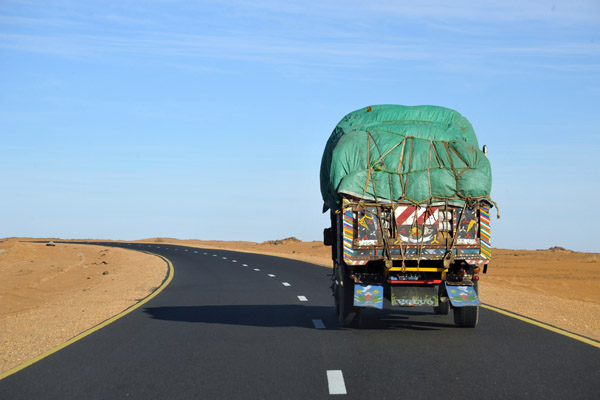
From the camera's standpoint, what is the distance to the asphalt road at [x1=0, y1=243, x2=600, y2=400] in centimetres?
794

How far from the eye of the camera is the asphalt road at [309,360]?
7.94m

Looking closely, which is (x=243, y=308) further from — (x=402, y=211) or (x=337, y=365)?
(x=337, y=365)

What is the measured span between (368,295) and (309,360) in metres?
2.44

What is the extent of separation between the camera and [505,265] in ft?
134

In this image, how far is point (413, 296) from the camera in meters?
11.8

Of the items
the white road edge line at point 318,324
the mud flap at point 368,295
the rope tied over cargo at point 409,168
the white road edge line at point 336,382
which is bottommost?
the white road edge line at point 318,324

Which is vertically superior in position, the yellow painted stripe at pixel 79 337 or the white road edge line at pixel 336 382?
the white road edge line at pixel 336 382

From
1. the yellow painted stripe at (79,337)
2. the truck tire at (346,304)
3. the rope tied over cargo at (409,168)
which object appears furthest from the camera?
the truck tire at (346,304)

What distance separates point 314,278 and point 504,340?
15873 millimetres

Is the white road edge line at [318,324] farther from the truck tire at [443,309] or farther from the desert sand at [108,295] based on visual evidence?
the desert sand at [108,295]

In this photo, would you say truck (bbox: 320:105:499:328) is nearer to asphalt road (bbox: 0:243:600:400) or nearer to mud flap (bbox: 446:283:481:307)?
mud flap (bbox: 446:283:481:307)

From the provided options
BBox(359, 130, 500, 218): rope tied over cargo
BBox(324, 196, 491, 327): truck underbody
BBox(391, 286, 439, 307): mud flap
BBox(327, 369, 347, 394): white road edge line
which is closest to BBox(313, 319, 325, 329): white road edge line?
BBox(324, 196, 491, 327): truck underbody

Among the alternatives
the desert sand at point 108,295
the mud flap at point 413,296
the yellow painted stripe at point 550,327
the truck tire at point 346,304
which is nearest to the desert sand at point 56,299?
the desert sand at point 108,295

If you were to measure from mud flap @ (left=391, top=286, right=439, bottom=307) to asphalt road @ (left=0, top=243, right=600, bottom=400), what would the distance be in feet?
1.77
